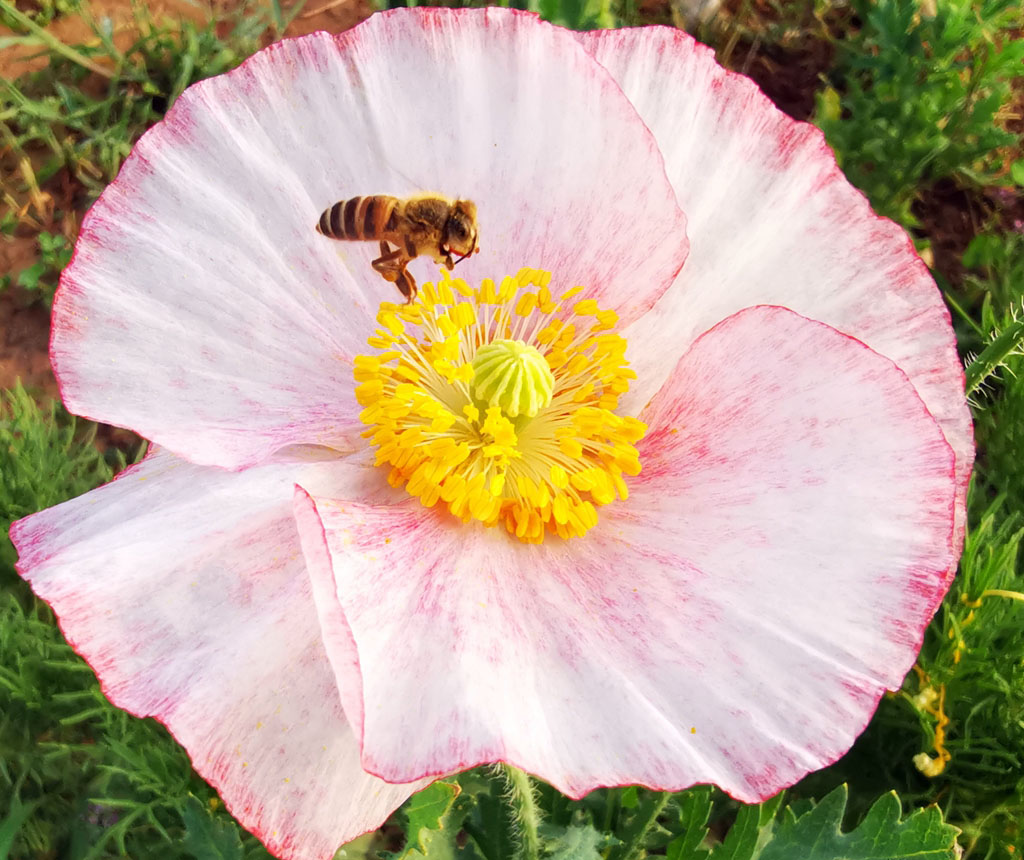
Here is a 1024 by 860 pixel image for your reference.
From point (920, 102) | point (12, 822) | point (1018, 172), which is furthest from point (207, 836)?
point (1018, 172)

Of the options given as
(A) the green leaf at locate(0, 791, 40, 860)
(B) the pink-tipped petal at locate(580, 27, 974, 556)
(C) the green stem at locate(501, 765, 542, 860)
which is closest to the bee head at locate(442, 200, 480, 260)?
(B) the pink-tipped petal at locate(580, 27, 974, 556)

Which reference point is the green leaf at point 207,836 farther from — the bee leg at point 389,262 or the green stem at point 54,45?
the green stem at point 54,45

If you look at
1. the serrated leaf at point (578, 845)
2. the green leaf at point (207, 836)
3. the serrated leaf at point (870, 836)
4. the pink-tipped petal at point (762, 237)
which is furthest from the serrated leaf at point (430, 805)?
the pink-tipped petal at point (762, 237)

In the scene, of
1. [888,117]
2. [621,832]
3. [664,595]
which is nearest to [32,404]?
[621,832]

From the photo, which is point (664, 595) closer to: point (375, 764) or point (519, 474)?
point (519, 474)

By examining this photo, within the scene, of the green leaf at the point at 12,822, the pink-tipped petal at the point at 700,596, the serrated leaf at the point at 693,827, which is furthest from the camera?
the green leaf at the point at 12,822

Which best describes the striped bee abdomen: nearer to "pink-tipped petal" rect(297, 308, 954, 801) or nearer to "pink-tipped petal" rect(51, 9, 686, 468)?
"pink-tipped petal" rect(51, 9, 686, 468)

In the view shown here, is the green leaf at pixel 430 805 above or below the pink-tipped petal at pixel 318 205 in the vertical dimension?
below
